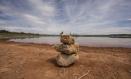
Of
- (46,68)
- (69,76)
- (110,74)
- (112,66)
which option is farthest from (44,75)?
(112,66)

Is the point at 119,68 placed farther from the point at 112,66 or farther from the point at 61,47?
the point at 61,47

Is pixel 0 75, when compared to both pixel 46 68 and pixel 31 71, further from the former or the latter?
pixel 46 68

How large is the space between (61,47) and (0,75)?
264cm

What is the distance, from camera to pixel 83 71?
4484 millimetres

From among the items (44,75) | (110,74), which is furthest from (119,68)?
(44,75)

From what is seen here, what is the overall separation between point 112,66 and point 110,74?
711 mm

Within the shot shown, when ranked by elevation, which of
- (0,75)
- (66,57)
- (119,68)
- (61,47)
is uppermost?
(61,47)

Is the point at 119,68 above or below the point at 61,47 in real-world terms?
below

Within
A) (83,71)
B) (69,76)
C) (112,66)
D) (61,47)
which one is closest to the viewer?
(69,76)

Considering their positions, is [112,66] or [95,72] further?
[112,66]

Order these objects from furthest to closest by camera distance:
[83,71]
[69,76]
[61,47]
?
[61,47]
[83,71]
[69,76]

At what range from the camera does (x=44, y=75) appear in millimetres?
4270

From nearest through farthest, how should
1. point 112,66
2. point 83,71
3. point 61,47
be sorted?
1. point 83,71
2. point 112,66
3. point 61,47

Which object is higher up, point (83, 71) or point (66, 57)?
point (66, 57)
